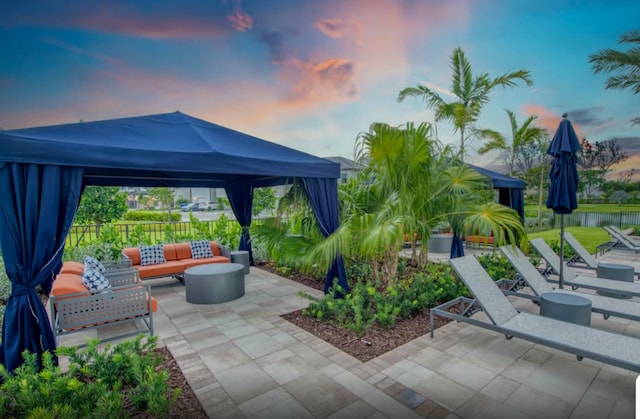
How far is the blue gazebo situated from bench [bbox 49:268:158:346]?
15.3 inches

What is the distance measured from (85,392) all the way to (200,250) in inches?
187

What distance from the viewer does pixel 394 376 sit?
2.80 m

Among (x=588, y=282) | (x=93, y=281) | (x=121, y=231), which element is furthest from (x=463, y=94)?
(x=121, y=231)

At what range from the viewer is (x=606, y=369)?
9.43 feet

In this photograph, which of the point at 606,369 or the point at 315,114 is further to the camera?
the point at 315,114

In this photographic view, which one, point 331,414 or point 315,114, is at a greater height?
point 315,114

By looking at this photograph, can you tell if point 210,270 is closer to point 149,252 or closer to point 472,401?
point 149,252

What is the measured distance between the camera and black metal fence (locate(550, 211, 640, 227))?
A: 1553cm

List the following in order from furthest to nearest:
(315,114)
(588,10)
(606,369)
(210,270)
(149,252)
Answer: (315,114), (588,10), (149,252), (210,270), (606,369)

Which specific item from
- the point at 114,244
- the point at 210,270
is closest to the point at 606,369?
the point at 210,270

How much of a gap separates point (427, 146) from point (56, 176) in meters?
4.69

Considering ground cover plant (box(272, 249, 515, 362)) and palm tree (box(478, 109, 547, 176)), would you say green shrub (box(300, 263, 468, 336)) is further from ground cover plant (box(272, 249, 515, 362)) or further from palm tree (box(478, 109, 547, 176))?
palm tree (box(478, 109, 547, 176))

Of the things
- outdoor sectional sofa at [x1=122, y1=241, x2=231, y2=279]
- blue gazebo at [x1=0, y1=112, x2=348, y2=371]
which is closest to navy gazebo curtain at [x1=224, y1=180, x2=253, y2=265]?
outdoor sectional sofa at [x1=122, y1=241, x2=231, y2=279]

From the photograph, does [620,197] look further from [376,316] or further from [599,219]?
[376,316]
